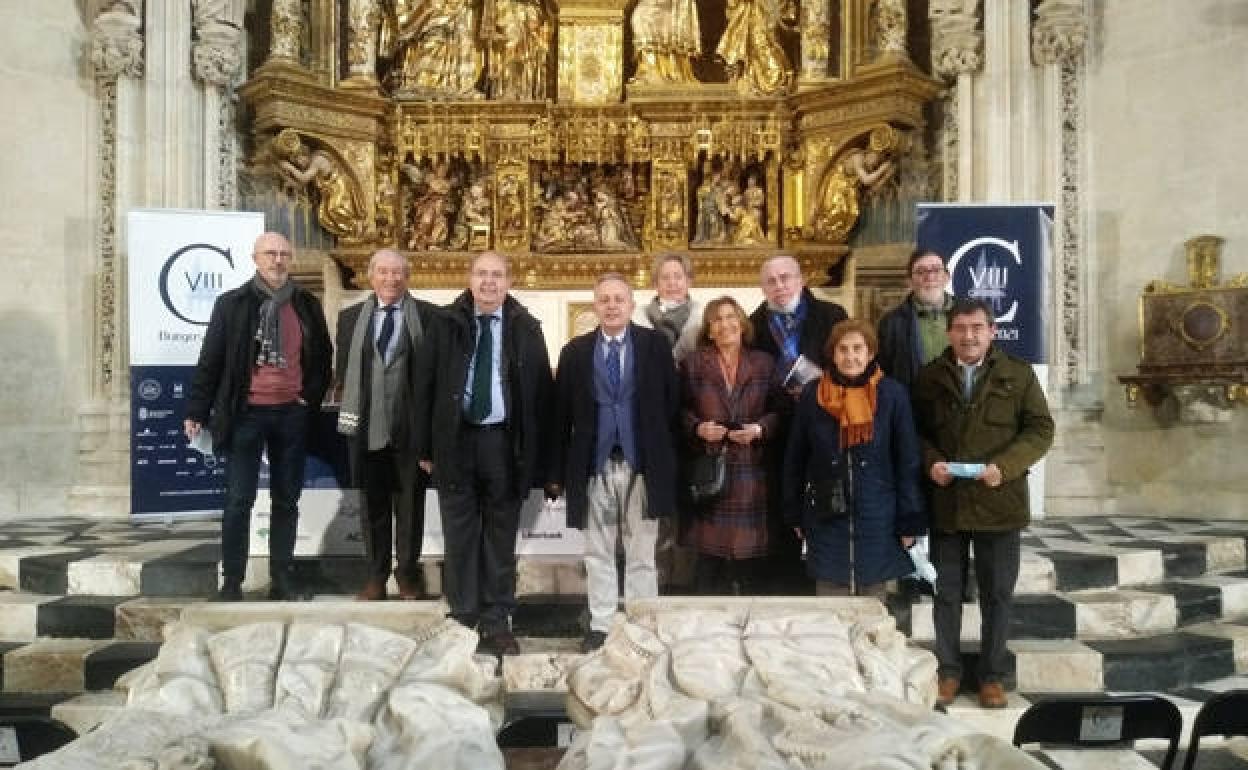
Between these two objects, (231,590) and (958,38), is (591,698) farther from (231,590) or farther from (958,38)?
(958,38)

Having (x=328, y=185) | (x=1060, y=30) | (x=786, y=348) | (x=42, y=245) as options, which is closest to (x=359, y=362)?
(x=786, y=348)

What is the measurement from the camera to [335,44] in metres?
8.09

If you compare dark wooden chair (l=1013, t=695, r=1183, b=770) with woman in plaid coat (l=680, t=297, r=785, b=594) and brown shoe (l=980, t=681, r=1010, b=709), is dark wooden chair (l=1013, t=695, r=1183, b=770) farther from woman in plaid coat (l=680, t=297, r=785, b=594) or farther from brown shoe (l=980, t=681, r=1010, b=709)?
woman in plaid coat (l=680, t=297, r=785, b=594)

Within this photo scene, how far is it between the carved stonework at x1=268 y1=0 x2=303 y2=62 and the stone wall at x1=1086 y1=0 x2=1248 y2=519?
6.09m

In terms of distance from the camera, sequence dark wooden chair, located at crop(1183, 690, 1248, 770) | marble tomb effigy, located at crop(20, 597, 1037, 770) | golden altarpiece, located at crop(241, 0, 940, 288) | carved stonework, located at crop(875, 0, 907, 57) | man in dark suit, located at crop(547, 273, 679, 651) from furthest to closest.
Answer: golden altarpiece, located at crop(241, 0, 940, 288) → carved stonework, located at crop(875, 0, 907, 57) → man in dark suit, located at crop(547, 273, 679, 651) → dark wooden chair, located at crop(1183, 690, 1248, 770) → marble tomb effigy, located at crop(20, 597, 1037, 770)

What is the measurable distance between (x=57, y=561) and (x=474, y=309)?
105 inches

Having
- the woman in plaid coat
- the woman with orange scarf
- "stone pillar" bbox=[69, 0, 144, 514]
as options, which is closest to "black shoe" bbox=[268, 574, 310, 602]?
the woman in plaid coat

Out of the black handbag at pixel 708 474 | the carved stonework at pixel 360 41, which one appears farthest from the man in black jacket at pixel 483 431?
the carved stonework at pixel 360 41

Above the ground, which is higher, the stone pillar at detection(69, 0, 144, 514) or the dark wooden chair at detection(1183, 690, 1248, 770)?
the stone pillar at detection(69, 0, 144, 514)

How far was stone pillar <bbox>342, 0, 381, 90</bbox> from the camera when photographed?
8023 mm

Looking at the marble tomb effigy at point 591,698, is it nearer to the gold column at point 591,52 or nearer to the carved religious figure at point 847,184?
the carved religious figure at point 847,184

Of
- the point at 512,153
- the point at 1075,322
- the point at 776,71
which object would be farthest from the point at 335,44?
the point at 1075,322

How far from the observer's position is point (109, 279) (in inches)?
291

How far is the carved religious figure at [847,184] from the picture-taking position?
305 inches
